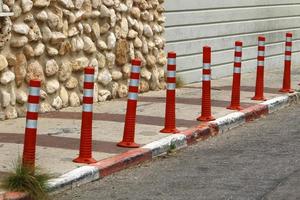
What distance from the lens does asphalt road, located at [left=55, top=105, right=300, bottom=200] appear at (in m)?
7.76

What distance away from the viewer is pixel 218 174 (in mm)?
8672

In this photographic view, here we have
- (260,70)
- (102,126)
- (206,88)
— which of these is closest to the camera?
(102,126)

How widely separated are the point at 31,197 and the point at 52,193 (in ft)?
1.09

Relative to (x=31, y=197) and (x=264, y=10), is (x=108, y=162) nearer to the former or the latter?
(x=31, y=197)

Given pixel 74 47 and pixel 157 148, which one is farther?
pixel 74 47

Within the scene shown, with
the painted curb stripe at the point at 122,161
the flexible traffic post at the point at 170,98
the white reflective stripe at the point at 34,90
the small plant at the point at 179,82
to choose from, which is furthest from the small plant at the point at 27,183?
the small plant at the point at 179,82

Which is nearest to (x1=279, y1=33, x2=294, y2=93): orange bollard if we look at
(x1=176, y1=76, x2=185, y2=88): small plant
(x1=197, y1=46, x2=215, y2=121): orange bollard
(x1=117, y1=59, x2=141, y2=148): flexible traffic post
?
(x1=176, y1=76, x2=185, y2=88): small plant

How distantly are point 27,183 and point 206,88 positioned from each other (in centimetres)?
465

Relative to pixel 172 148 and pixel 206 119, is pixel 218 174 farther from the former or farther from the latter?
pixel 206 119

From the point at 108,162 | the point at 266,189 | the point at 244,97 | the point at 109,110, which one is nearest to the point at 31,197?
the point at 108,162

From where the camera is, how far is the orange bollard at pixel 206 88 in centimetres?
1132

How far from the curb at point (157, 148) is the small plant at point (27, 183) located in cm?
9

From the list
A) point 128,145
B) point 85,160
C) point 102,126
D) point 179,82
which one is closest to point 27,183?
point 85,160

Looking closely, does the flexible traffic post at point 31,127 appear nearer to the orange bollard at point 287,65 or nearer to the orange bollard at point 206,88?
the orange bollard at point 206,88
